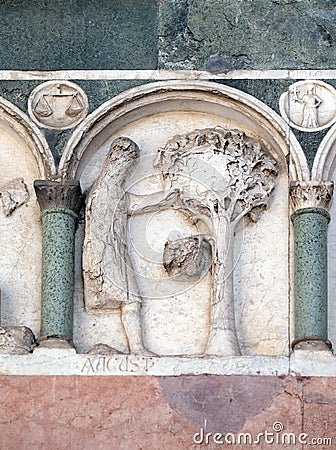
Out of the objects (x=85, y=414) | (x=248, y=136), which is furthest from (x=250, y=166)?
(x=85, y=414)

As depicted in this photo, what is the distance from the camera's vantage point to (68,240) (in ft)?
39.7

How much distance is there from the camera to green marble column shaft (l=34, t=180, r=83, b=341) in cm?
1192

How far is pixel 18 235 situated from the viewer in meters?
12.3

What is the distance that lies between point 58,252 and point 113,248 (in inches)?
14.1

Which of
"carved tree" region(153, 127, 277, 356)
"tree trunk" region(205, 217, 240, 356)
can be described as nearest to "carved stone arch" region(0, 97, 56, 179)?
"carved tree" region(153, 127, 277, 356)

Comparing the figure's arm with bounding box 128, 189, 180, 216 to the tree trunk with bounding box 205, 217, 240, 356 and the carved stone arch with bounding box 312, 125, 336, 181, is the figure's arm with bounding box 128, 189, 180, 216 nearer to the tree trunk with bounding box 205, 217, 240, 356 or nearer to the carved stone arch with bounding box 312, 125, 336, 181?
the tree trunk with bounding box 205, 217, 240, 356

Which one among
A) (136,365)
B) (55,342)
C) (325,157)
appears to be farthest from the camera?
(325,157)

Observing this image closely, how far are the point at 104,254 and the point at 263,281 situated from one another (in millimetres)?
1053

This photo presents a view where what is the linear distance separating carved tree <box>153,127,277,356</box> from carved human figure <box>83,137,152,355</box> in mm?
232

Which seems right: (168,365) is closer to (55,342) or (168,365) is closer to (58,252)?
(55,342)

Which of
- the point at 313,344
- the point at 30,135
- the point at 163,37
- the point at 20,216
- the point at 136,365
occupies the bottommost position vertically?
the point at 136,365

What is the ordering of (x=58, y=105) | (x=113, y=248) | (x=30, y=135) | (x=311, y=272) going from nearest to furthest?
(x=311, y=272), (x=113, y=248), (x=30, y=135), (x=58, y=105)
